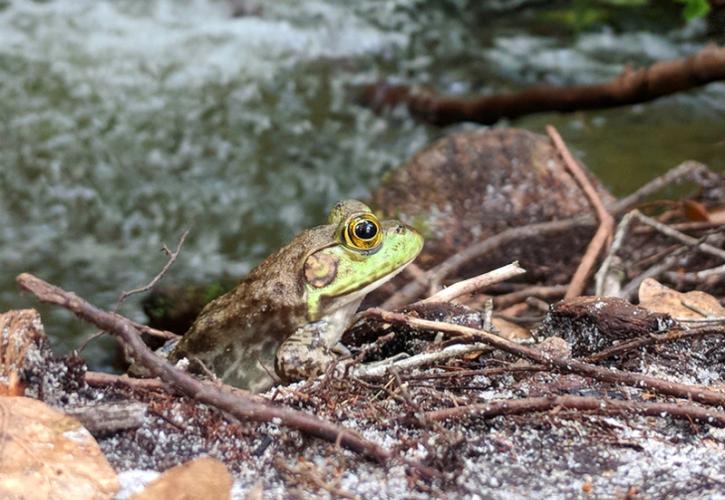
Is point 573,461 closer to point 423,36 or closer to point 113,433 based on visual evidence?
point 113,433

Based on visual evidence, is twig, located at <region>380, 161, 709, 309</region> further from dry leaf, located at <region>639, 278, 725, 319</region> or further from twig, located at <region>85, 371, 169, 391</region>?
twig, located at <region>85, 371, 169, 391</region>

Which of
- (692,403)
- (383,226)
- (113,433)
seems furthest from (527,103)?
(113,433)

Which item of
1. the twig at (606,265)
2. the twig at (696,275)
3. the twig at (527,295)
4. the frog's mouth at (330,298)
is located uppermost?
the frog's mouth at (330,298)

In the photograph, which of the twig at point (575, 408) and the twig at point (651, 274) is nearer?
the twig at point (575, 408)

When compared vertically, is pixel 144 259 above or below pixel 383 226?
below

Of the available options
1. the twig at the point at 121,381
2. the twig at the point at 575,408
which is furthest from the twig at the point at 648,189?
the twig at the point at 121,381

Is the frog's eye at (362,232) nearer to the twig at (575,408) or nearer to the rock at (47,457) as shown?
the twig at (575,408)
